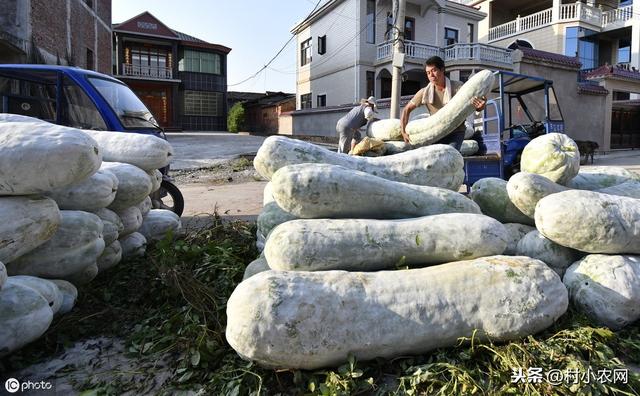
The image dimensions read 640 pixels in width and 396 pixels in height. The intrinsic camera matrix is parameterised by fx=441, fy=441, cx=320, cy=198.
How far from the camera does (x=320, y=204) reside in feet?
7.73

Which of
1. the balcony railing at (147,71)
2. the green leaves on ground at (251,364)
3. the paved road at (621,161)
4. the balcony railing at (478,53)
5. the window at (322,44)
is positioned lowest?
the green leaves on ground at (251,364)

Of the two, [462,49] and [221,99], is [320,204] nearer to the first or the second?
[462,49]

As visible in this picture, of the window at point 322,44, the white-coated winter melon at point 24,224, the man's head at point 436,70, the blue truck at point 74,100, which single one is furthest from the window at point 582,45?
the white-coated winter melon at point 24,224

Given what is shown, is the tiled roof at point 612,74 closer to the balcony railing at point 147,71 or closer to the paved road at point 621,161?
the paved road at point 621,161

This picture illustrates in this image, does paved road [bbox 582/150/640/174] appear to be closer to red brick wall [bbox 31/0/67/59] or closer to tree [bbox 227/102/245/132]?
red brick wall [bbox 31/0/67/59]

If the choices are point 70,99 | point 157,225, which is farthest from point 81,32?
point 157,225

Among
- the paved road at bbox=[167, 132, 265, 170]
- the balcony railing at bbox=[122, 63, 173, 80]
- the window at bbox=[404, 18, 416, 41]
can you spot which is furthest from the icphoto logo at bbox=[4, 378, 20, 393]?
the balcony railing at bbox=[122, 63, 173, 80]

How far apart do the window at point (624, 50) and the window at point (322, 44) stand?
2003 cm

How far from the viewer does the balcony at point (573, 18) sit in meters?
26.8

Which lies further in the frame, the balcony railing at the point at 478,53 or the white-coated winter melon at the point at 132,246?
the balcony railing at the point at 478,53

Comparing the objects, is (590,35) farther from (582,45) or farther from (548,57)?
(548,57)

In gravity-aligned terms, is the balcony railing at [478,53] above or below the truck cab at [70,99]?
above

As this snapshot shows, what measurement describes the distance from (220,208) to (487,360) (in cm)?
488

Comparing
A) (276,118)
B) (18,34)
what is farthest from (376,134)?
(276,118)
